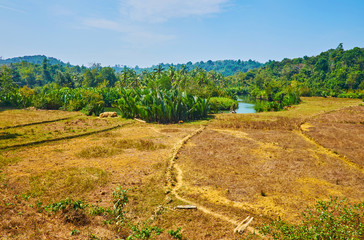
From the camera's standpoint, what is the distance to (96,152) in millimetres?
9758

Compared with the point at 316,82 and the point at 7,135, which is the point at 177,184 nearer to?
the point at 7,135

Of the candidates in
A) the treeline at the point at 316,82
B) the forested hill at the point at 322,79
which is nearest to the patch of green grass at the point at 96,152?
the treeline at the point at 316,82

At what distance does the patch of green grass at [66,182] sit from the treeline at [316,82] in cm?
2340

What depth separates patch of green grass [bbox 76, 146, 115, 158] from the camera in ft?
30.7

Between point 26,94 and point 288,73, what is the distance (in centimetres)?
6843

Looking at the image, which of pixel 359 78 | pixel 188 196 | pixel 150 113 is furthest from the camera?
pixel 359 78

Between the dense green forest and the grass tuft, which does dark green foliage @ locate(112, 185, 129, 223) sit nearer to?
the grass tuft

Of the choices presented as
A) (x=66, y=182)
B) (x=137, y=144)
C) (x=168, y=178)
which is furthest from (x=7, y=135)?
(x=168, y=178)

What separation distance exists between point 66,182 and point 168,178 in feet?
10.0

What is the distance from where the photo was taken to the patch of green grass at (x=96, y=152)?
9.35 meters

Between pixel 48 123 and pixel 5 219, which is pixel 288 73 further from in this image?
pixel 5 219

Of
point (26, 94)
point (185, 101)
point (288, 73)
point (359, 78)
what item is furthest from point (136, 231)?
point (288, 73)

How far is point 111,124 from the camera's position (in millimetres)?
15969

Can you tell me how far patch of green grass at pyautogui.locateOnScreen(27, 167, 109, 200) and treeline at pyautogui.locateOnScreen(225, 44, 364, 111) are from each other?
23.4m
